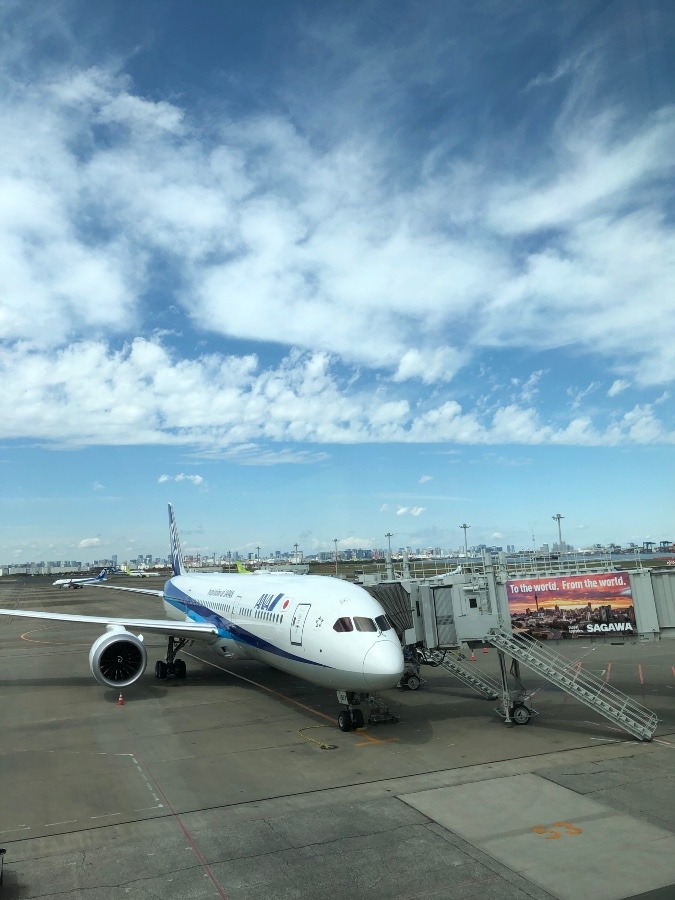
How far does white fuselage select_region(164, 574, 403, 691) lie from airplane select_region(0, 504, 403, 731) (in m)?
0.03

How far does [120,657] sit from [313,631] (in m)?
9.48

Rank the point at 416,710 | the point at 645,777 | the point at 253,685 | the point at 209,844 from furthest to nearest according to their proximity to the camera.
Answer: the point at 253,685 → the point at 416,710 → the point at 645,777 → the point at 209,844

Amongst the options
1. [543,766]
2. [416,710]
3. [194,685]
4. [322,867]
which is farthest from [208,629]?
[322,867]

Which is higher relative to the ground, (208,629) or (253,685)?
(208,629)

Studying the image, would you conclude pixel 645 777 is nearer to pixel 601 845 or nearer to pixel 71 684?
pixel 601 845

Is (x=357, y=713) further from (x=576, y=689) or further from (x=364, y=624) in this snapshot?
(x=576, y=689)

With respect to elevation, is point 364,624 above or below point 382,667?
above

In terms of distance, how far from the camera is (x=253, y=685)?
26.8 metres

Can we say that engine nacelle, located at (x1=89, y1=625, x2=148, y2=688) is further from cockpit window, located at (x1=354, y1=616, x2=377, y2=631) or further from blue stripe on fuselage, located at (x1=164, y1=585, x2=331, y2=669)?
cockpit window, located at (x1=354, y1=616, x2=377, y2=631)

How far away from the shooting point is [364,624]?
18141 millimetres

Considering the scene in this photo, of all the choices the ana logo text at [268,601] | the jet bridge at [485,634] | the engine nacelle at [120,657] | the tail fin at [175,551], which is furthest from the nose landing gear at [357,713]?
the tail fin at [175,551]

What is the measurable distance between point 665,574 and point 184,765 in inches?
593

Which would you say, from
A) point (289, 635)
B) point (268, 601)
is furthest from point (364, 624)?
point (268, 601)

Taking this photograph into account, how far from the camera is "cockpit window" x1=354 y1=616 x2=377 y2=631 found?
18.0 meters
